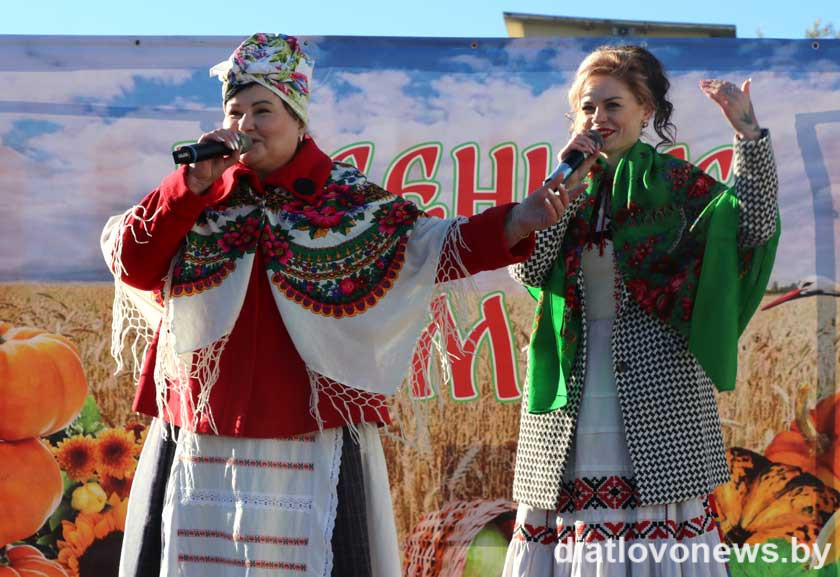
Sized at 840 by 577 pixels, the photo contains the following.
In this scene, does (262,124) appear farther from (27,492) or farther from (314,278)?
(27,492)

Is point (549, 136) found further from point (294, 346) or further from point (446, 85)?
point (294, 346)

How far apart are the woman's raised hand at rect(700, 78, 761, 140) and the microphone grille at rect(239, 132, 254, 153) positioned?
1.05 meters

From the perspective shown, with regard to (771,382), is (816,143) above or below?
above

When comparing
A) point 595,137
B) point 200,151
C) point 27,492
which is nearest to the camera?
point 200,151

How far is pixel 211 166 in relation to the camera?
2.35 m

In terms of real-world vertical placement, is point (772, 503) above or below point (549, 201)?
below

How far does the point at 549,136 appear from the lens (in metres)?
4.06

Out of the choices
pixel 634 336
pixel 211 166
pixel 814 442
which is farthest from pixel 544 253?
pixel 814 442

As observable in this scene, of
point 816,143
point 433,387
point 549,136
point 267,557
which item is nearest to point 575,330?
point 433,387

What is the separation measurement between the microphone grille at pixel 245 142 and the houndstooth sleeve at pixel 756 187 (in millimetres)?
1133

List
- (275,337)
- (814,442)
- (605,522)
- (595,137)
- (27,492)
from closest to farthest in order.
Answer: (275,337)
(595,137)
(605,522)
(814,442)
(27,492)

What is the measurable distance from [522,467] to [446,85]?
160 cm

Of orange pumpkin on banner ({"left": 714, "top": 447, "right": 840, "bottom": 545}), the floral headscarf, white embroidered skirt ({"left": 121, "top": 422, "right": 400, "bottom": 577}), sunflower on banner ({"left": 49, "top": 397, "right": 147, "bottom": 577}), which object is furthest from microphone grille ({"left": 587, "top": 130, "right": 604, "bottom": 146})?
sunflower on banner ({"left": 49, "top": 397, "right": 147, "bottom": 577})

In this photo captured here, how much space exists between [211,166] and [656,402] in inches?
48.0
